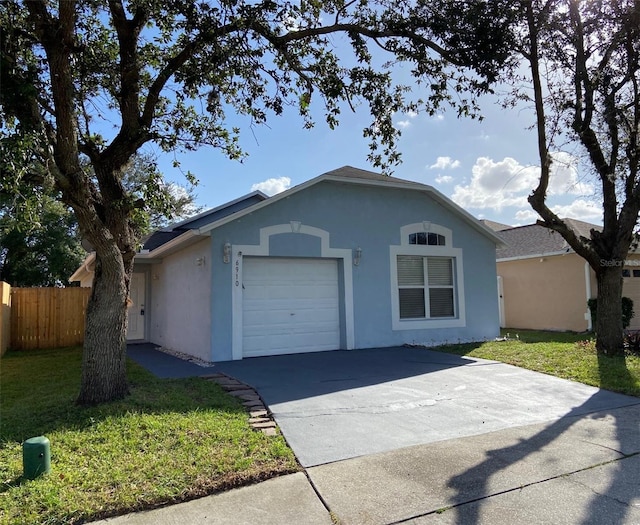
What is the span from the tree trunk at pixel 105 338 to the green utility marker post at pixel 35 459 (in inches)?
77.0

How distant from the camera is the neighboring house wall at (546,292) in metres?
16.3

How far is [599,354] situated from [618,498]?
7546 millimetres

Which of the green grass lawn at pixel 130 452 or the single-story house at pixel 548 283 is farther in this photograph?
the single-story house at pixel 548 283

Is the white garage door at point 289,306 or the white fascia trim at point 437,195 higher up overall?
the white fascia trim at point 437,195

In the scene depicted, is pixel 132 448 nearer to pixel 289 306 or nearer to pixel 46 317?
pixel 289 306

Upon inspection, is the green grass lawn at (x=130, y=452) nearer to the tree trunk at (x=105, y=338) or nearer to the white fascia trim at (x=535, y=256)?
the tree trunk at (x=105, y=338)

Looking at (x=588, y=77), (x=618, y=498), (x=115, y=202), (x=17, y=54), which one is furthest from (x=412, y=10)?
(x=618, y=498)

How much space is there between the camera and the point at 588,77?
9992mm

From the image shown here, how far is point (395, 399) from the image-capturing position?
6715 mm

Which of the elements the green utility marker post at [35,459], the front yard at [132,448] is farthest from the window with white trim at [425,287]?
the green utility marker post at [35,459]

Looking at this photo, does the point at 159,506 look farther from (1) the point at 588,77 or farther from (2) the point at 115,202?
(1) the point at 588,77

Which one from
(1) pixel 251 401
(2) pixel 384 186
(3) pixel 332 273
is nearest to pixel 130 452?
(1) pixel 251 401

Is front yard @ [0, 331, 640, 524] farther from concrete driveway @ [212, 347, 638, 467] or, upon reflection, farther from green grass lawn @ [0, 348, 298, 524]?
concrete driveway @ [212, 347, 638, 467]

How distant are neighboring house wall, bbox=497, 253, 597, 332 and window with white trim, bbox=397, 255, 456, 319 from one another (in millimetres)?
6360
